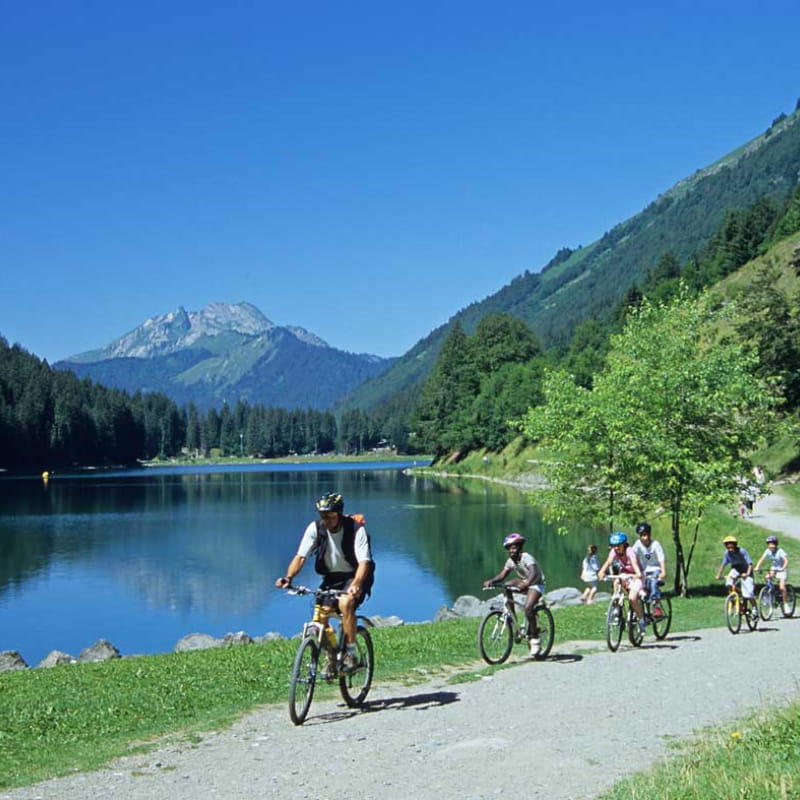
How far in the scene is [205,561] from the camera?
5375 centimetres

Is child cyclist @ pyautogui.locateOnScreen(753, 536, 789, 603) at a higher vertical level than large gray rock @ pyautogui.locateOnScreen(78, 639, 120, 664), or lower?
higher

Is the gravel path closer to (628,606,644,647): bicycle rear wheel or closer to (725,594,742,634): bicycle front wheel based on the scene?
(628,606,644,647): bicycle rear wheel

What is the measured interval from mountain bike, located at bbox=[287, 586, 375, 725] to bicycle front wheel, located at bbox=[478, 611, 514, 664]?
4600 millimetres

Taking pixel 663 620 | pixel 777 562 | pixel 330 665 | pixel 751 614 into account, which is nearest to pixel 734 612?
pixel 751 614

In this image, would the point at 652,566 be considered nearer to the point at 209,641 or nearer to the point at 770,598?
the point at 770,598

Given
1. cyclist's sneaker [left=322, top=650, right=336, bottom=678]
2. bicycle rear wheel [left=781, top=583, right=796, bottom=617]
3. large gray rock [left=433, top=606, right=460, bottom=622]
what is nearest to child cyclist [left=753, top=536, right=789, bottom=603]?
bicycle rear wheel [left=781, top=583, right=796, bottom=617]

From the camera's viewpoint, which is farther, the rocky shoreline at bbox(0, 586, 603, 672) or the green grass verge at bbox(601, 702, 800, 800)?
the rocky shoreline at bbox(0, 586, 603, 672)

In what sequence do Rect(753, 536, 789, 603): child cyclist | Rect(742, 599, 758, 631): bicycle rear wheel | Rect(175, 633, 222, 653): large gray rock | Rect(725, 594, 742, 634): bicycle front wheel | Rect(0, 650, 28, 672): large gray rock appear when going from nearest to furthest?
1. Rect(725, 594, 742, 634): bicycle front wheel
2. Rect(742, 599, 758, 631): bicycle rear wheel
3. Rect(753, 536, 789, 603): child cyclist
4. Rect(0, 650, 28, 672): large gray rock
5. Rect(175, 633, 222, 653): large gray rock

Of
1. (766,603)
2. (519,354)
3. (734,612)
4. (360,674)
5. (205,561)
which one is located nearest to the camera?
(360,674)

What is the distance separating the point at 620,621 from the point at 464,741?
870 cm

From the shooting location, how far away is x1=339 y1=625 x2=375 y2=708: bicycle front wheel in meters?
13.1

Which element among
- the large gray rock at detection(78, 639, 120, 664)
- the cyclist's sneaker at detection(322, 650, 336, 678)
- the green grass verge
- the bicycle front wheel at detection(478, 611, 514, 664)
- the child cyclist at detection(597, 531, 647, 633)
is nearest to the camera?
the green grass verge

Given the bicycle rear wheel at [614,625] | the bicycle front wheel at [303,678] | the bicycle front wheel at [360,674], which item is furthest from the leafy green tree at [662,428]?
the bicycle front wheel at [303,678]

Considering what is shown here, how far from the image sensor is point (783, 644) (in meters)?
19.6
